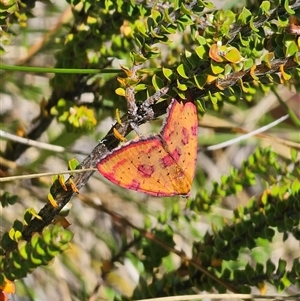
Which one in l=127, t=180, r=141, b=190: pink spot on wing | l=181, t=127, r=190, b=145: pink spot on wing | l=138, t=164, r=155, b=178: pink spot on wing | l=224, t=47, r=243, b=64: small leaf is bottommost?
l=127, t=180, r=141, b=190: pink spot on wing

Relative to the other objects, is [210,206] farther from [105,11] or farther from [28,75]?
[28,75]

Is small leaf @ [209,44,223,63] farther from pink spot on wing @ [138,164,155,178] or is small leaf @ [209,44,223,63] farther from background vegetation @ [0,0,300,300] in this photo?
pink spot on wing @ [138,164,155,178]

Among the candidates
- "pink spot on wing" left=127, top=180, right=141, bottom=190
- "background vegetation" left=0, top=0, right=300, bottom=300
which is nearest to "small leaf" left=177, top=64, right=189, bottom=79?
"background vegetation" left=0, top=0, right=300, bottom=300

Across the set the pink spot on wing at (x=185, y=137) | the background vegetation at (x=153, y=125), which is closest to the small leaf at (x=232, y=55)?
the background vegetation at (x=153, y=125)

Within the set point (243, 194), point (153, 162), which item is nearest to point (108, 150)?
point (153, 162)

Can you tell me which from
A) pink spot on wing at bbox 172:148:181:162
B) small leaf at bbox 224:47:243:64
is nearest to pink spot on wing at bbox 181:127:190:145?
pink spot on wing at bbox 172:148:181:162

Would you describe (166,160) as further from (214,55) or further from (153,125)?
(153,125)

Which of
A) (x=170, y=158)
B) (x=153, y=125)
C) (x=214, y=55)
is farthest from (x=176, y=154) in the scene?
(x=153, y=125)

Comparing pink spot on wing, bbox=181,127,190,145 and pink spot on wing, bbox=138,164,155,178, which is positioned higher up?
pink spot on wing, bbox=181,127,190,145
